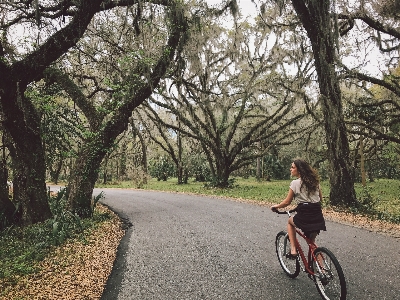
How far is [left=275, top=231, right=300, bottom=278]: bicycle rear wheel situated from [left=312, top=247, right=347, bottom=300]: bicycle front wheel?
0.67 m

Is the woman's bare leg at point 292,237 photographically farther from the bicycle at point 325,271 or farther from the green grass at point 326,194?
the green grass at point 326,194

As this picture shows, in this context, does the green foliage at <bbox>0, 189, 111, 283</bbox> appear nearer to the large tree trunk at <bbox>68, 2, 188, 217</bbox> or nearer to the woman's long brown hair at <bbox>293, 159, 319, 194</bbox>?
the large tree trunk at <bbox>68, 2, 188, 217</bbox>

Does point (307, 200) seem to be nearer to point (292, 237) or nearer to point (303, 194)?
point (303, 194)

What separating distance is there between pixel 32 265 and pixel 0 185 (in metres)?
5.10

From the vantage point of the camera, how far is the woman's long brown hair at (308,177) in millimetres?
4043

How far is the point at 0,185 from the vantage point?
10.0 metres

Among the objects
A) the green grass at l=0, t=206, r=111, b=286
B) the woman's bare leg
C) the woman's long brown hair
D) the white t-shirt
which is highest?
the woman's long brown hair

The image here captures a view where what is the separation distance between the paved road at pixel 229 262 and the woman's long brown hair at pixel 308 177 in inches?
51.8

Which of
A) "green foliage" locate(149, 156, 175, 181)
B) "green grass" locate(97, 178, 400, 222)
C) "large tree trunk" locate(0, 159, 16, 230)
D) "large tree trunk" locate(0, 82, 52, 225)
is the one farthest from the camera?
"green foliage" locate(149, 156, 175, 181)

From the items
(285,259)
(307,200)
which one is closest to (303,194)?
(307,200)

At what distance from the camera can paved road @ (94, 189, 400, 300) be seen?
13.6 feet

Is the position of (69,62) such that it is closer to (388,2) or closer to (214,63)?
(214,63)

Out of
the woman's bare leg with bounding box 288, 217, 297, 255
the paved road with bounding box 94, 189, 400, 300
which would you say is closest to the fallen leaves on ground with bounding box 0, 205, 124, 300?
the paved road with bounding box 94, 189, 400, 300

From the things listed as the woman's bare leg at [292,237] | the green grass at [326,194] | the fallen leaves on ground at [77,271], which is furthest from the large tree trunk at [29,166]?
the green grass at [326,194]
